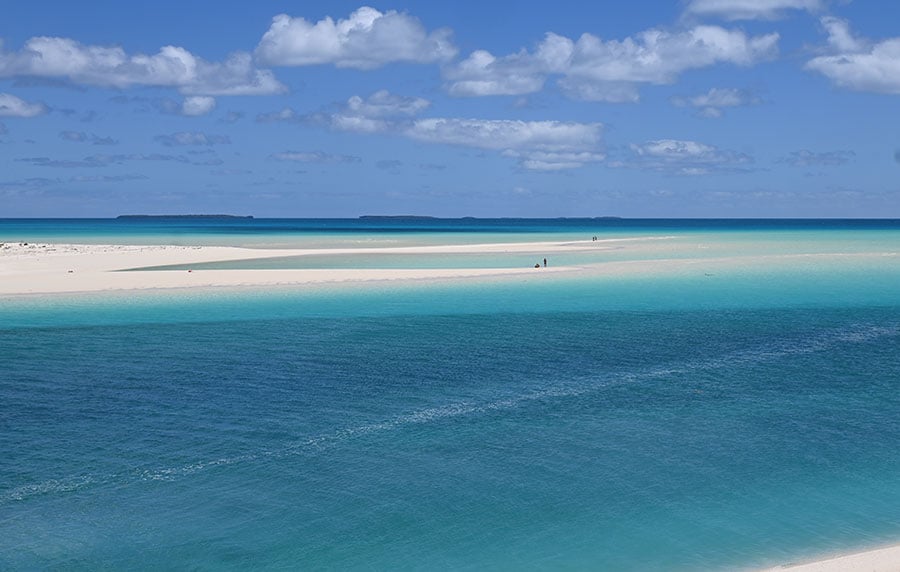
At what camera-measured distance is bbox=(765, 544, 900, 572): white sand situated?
11688mm

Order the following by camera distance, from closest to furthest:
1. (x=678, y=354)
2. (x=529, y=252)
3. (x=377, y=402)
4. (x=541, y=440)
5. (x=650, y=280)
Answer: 1. (x=541, y=440)
2. (x=377, y=402)
3. (x=678, y=354)
4. (x=650, y=280)
5. (x=529, y=252)

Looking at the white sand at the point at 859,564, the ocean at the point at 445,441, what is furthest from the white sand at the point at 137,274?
the white sand at the point at 859,564

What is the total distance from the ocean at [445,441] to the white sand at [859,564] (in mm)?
371

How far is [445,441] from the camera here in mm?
17578

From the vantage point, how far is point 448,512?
46.4 feet

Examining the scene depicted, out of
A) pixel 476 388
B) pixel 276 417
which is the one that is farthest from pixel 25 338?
pixel 476 388

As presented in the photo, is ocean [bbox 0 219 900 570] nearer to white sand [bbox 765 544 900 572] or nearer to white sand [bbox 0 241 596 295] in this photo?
white sand [bbox 765 544 900 572]

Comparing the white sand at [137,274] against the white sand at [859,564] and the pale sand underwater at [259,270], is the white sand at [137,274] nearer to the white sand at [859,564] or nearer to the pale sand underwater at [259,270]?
the pale sand underwater at [259,270]

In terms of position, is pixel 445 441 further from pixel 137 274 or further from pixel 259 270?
pixel 259 270

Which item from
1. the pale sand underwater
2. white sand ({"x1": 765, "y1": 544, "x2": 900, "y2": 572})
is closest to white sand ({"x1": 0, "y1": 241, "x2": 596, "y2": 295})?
the pale sand underwater

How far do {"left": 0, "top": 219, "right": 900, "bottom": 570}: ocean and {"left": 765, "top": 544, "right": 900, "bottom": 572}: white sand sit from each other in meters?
0.37

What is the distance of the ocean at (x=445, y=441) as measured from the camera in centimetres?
1302

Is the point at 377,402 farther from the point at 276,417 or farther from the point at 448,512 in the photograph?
the point at 448,512

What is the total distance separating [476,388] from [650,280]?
3128cm
